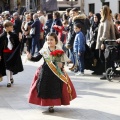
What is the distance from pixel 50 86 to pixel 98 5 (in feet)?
120

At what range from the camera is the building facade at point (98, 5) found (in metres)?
39.5

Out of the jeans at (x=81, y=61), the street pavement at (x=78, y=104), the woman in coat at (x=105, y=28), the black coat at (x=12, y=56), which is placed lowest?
the street pavement at (x=78, y=104)

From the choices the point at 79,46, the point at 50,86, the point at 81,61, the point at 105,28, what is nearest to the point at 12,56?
the point at 79,46

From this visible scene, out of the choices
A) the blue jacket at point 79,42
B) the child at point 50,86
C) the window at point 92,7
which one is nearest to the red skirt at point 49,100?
the child at point 50,86

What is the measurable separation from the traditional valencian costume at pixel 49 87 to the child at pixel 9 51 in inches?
108

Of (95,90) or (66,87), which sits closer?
(66,87)

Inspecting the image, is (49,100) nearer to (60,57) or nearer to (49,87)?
(49,87)

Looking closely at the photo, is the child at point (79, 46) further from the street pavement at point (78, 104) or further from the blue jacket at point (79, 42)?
the street pavement at point (78, 104)

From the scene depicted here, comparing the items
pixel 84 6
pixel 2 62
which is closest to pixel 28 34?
pixel 2 62

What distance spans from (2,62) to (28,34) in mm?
6861

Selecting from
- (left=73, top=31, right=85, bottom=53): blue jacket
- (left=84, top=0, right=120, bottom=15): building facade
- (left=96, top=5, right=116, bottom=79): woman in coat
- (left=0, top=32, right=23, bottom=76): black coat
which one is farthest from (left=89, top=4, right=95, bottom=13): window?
(left=0, top=32, right=23, bottom=76): black coat

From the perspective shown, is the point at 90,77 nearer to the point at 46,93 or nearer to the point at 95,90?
the point at 95,90

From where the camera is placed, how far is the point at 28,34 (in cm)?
1639

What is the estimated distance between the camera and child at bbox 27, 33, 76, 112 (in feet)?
22.0
